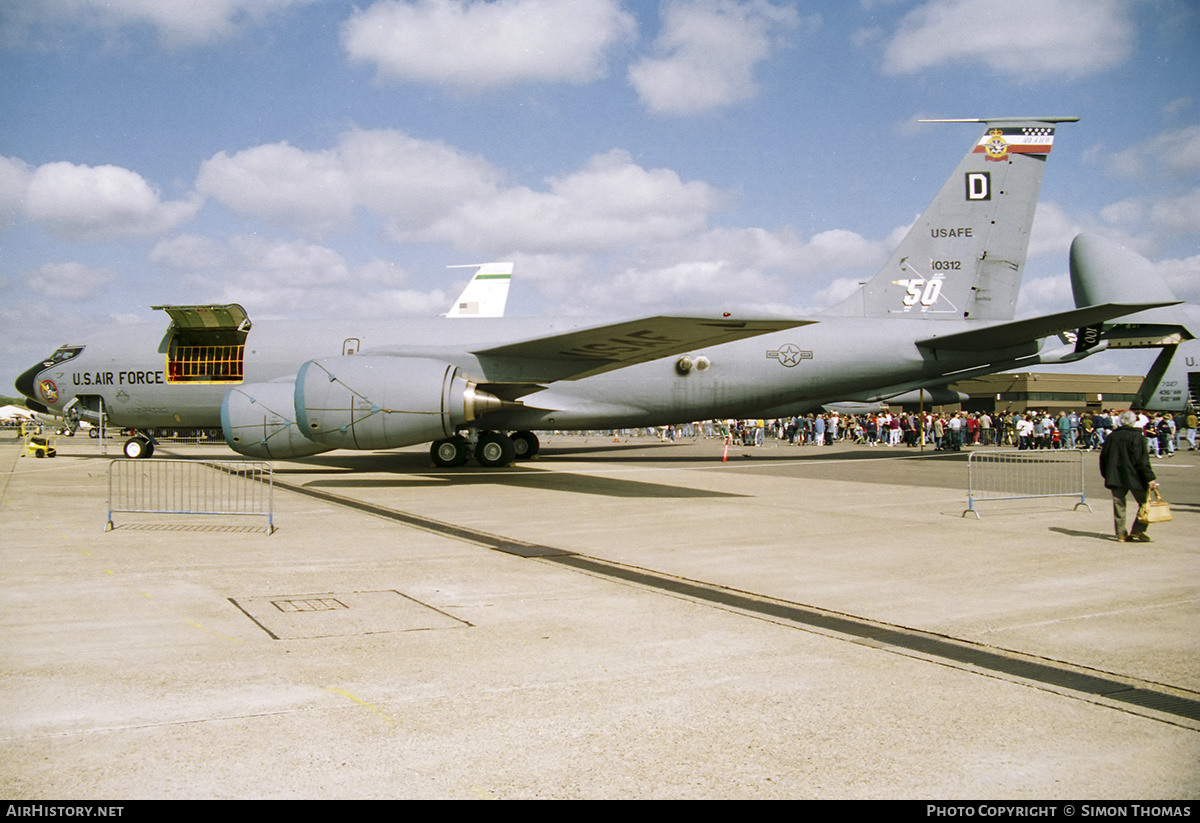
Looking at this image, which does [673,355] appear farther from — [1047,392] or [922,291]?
[1047,392]

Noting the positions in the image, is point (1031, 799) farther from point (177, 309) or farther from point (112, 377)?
point (112, 377)

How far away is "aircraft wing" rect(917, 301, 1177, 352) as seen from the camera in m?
16.5

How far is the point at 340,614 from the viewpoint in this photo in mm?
5836

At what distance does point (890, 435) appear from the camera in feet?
131

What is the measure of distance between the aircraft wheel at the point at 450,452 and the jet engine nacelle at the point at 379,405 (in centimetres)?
418

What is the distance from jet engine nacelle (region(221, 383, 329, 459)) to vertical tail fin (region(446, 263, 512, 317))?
2137 centimetres

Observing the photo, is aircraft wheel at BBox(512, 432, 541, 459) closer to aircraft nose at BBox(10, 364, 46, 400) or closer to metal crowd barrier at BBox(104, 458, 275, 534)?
metal crowd barrier at BBox(104, 458, 275, 534)

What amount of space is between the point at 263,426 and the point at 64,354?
9481mm

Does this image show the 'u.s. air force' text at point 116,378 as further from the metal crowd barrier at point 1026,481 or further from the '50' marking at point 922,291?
the '50' marking at point 922,291

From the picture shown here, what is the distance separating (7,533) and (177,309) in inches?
431

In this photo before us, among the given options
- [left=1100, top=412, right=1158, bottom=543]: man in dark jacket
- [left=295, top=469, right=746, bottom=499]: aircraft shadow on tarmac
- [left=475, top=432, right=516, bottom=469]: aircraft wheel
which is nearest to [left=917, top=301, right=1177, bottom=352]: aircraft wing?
[left=1100, top=412, right=1158, bottom=543]: man in dark jacket

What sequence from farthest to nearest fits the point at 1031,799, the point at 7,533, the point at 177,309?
the point at 177,309, the point at 7,533, the point at 1031,799

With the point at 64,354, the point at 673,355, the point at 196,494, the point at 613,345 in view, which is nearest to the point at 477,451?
the point at 673,355
